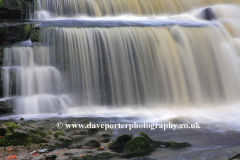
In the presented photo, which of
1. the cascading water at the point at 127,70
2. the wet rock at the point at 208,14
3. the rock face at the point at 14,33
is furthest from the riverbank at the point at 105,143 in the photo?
the wet rock at the point at 208,14

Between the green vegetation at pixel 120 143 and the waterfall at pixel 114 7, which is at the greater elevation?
the waterfall at pixel 114 7

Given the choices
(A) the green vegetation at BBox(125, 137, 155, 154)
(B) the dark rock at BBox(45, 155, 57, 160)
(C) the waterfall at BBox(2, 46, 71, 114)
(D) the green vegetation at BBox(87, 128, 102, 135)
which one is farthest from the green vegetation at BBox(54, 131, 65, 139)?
(C) the waterfall at BBox(2, 46, 71, 114)

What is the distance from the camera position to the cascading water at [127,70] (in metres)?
9.44

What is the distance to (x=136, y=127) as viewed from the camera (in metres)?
7.53

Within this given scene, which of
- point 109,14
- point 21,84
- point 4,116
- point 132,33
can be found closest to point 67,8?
point 109,14

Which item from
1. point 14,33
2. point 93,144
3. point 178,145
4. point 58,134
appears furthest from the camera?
point 14,33

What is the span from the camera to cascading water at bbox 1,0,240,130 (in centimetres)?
944

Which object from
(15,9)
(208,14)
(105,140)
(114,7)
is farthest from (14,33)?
(208,14)

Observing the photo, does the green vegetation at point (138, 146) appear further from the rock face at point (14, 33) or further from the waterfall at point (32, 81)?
the rock face at point (14, 33)

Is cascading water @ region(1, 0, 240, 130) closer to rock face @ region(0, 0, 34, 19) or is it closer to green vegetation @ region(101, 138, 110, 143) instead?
rock face @ region(0, 0, 34, 19)

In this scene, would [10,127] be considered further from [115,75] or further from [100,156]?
[115,75]

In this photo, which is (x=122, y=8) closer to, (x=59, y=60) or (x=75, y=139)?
(x=59, y=60)

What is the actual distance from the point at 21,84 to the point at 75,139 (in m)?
4.16

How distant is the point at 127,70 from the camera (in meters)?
10.6
